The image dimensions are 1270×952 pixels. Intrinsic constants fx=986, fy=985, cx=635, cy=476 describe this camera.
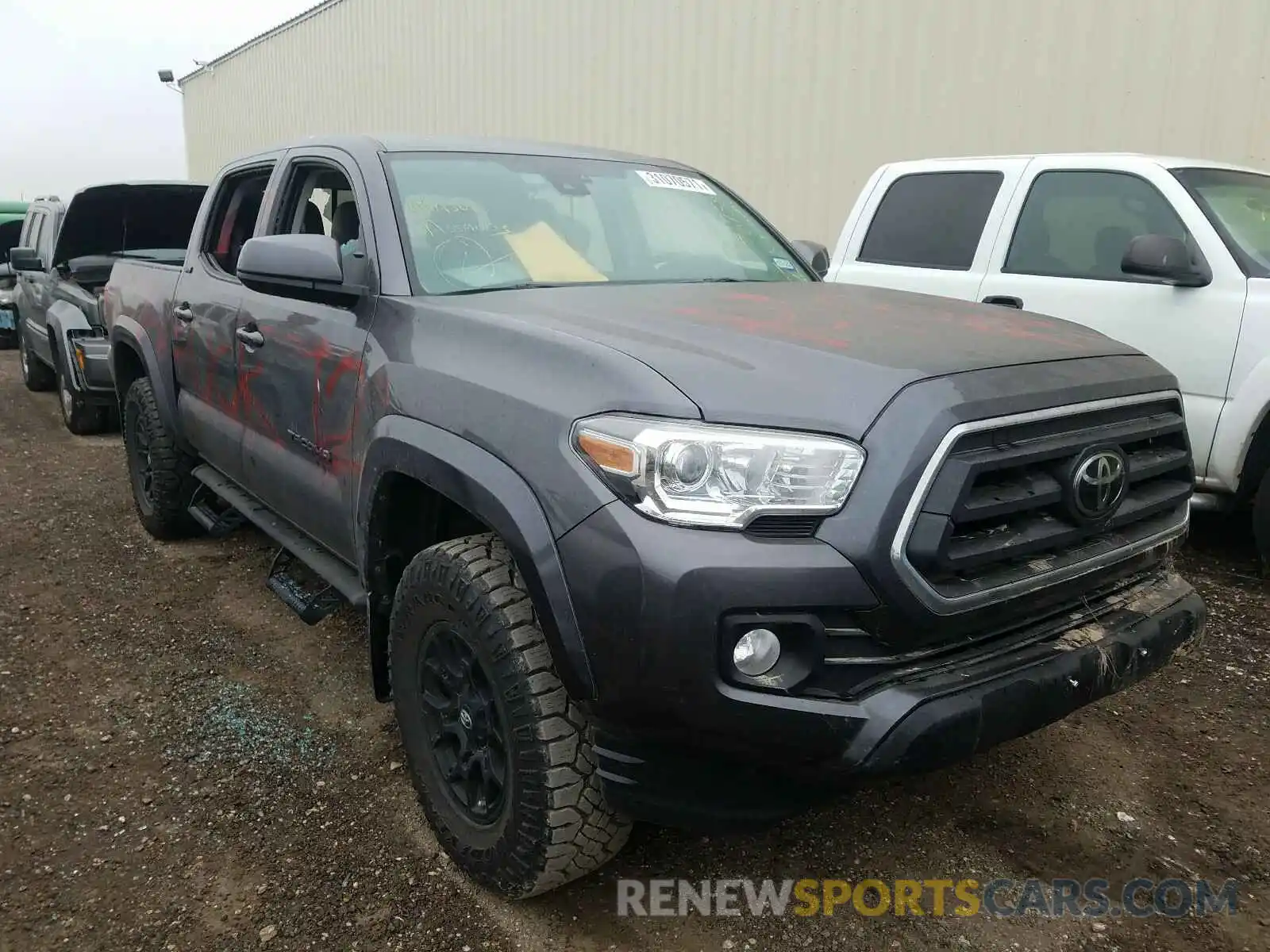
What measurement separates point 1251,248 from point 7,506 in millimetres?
6586

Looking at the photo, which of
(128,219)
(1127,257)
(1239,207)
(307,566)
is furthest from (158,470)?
(1239,207)

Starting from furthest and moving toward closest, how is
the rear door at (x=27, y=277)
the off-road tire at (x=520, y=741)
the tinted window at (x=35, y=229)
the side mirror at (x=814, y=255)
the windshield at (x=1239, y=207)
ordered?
the tinted window at (x=35, y=229), the rear door at (x=27, y=277), the windshield at (x=1239, y=207), the side mirror at (x=814, y=255), the off-road tire at (x=520, y=741)

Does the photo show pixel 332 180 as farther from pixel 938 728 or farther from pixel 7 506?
pixel 7 506

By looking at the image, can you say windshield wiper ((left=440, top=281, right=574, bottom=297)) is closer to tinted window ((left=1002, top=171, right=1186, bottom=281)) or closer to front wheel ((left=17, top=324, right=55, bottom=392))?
tinted window ((left=1002, top=171, right=1186, bottom=281))

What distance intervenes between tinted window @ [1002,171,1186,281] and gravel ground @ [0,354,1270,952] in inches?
71.2

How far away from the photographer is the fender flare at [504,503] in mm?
1928

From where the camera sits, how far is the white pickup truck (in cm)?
429

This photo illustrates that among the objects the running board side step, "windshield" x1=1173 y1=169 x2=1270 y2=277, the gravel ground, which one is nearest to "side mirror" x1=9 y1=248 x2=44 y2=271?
the gravel ground

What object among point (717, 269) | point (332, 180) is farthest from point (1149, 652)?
point (332, 180)

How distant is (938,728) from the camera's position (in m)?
1.83

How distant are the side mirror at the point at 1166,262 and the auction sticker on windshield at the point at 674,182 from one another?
6.58 ft

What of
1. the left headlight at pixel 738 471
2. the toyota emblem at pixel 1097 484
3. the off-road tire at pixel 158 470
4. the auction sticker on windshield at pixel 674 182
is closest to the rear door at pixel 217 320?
the off-road tire at pixel 158 470

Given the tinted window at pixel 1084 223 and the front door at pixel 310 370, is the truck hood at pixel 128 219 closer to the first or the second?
the front door at pixel 310 370

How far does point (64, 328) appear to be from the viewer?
720 cm
